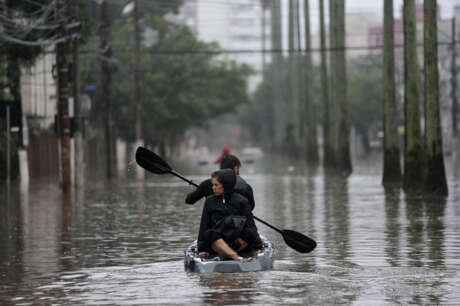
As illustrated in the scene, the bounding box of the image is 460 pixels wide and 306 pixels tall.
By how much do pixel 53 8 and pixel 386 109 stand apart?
11644 mm

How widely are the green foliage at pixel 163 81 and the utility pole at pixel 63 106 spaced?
132ft

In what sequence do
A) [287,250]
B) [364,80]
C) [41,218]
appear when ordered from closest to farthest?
[287,250] → [41,218] → [364,80]

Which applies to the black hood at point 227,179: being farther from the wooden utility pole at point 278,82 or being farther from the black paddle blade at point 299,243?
the wooden utility pole at point 278,82

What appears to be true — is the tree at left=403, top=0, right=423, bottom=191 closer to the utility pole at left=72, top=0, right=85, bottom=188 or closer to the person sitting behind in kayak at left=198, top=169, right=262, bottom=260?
the utility pole at left=72, top=0, right=85, bottom=188

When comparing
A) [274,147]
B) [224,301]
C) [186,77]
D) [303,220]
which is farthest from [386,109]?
[274,147]

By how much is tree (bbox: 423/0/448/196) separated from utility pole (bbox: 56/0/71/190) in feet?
39.7

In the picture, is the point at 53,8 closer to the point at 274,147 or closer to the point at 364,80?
the point at 364,80

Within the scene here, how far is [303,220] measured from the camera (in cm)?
2447

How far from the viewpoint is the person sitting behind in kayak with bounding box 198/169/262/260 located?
14.5m

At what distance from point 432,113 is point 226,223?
1942 cm

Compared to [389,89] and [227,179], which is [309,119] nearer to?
[389,89]

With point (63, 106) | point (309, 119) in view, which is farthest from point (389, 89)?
point (309, 119)

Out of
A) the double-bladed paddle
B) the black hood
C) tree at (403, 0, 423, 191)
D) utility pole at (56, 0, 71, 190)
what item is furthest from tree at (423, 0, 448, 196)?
the black hood

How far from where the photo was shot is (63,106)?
39.9 m
